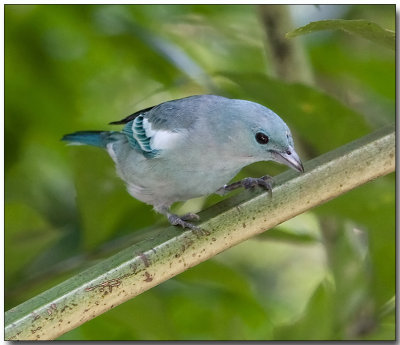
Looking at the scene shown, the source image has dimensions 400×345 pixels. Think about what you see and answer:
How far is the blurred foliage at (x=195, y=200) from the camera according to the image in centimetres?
155

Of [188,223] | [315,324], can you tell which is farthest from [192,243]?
[315,324]

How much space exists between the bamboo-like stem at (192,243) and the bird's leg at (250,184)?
0.6 inches

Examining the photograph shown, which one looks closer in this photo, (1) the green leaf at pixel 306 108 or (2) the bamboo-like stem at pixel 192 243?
(2) the bamboo-like stem at pixel 192 243

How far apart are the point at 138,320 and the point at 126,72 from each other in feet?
2.33

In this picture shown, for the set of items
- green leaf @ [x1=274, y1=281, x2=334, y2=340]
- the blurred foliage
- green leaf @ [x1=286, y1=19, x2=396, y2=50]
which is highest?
green leaf @ [x1=286, y1=19, x2=396, y2=50]

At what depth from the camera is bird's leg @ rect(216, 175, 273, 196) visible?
1289 millimetres

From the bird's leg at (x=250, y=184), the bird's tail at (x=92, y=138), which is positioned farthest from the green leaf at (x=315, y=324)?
the bird's tail at (x=92, y=138)

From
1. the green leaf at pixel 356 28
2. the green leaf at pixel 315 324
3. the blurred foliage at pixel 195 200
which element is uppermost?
the green leaf at pixel 356 28

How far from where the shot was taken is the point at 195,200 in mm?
1689

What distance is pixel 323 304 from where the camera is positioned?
1617mm

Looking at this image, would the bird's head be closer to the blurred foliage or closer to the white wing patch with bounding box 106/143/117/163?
the blurred foliage

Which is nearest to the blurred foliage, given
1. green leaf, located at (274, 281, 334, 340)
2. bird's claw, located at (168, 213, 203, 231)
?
green leaf, located at (274, 281, 334, 340)

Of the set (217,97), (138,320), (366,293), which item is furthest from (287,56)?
(138,320)

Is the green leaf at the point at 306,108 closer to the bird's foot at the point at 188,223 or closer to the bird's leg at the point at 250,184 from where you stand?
the bird's leg at the point at 250,184
